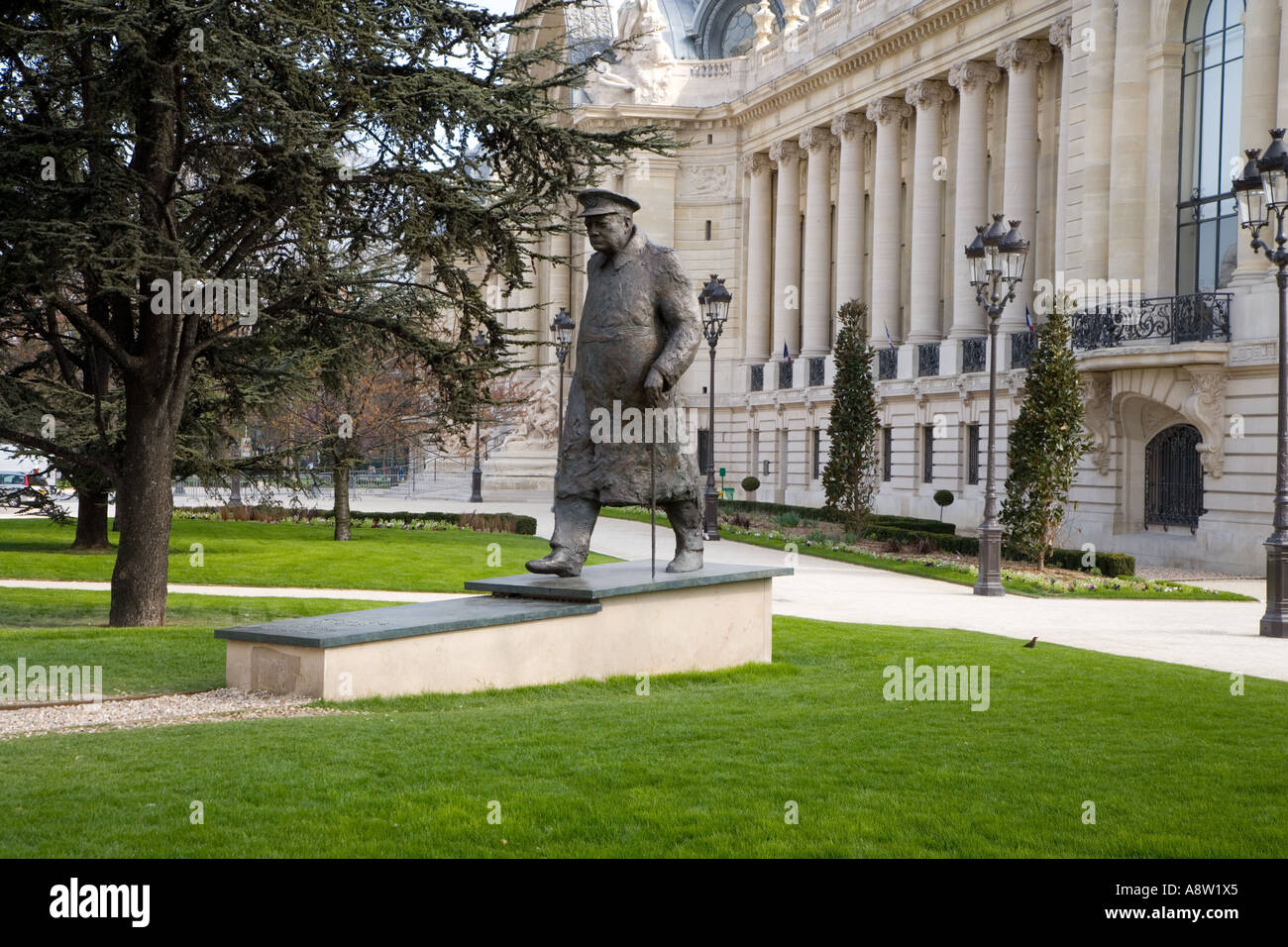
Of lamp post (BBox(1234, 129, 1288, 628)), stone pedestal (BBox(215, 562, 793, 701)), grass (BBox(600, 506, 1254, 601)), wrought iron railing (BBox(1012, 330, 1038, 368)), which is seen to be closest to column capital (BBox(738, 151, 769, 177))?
wrought iron railing (BBox(1012, 330, 1038, 368))

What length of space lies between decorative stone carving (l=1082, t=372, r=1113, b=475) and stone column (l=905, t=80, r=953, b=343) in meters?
14.8

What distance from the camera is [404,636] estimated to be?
10672 millimetres

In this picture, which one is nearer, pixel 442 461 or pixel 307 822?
pixel 307 822

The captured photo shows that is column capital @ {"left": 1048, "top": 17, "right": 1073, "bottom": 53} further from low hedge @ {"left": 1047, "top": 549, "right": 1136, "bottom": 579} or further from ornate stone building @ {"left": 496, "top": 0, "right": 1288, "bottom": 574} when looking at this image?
low hedge @ {"left": 1047, "top": 549, "right": 1136, "bottom": 579}

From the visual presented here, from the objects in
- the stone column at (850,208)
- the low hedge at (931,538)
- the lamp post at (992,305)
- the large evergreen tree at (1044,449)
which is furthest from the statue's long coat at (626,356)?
the stone column at (850,208)

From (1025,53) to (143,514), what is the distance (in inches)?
1348

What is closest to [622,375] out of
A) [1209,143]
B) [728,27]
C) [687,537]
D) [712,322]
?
[687,537]

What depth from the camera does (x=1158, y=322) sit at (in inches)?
1214

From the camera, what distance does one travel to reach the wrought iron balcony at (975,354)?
1652 inches

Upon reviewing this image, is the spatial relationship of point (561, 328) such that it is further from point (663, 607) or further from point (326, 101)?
point (663, 607)

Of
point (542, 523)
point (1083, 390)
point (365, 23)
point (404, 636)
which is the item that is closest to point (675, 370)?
point (404, 636)

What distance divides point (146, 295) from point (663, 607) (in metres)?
7.18

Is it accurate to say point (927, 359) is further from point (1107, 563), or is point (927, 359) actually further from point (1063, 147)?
point (1107, 563)

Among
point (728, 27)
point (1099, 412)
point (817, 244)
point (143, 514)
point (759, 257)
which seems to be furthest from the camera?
point (728, 27)
